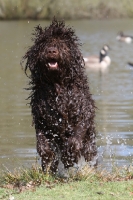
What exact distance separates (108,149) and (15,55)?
57.9 feet

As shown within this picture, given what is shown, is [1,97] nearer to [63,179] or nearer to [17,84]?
[17,84]

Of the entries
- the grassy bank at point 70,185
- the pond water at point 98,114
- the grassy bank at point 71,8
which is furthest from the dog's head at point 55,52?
the grassy bank at point 71,8

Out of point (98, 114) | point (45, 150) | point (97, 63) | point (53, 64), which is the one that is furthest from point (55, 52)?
point (97, 63)

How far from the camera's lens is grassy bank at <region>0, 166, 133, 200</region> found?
6348mm

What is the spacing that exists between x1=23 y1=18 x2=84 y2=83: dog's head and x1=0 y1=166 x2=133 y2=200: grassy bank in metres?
1.17

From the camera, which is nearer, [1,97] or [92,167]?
[92,167]

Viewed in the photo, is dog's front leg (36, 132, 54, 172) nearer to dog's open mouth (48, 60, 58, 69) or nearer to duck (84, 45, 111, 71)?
dog's open mouth (48, 60, 58, 69)

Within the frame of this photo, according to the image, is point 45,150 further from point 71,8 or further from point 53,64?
point 71,8

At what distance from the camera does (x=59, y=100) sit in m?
7.56

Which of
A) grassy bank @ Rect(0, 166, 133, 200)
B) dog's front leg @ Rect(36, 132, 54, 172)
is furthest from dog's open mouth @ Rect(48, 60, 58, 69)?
grassy bank @ Rect(0, 166, 133, 200)

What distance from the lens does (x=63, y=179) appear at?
23.3 feet

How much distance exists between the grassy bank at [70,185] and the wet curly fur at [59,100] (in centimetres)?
35

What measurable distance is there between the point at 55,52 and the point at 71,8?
150 feet

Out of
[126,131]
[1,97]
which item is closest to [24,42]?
[1,97]
